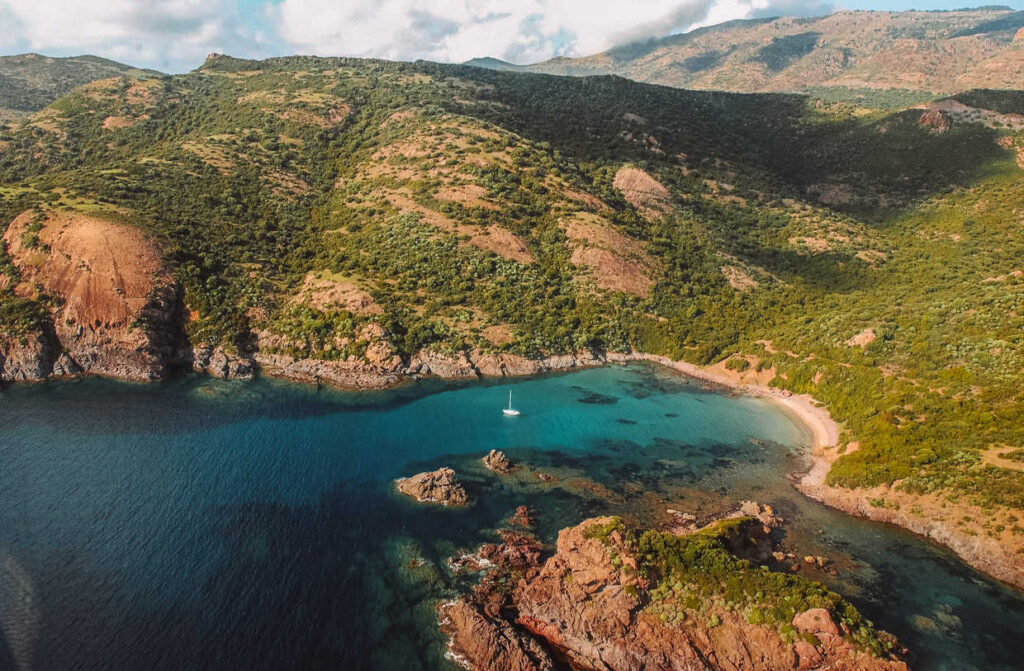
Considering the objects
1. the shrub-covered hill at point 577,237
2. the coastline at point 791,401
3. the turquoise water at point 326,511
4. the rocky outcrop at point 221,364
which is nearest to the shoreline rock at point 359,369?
the rocky outcrop at point 221,364

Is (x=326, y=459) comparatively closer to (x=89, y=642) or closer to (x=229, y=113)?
(x=89, y=642)

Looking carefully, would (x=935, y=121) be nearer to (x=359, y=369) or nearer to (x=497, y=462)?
(x=497, y=462)

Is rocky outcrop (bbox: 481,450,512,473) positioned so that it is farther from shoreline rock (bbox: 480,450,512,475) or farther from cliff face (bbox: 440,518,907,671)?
cliff face (bbox: 440,518,907,671)

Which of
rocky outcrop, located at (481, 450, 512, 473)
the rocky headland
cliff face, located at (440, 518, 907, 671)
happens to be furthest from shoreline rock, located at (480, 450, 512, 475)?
the rocky headland

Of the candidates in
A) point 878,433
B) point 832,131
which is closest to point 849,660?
point 878,433

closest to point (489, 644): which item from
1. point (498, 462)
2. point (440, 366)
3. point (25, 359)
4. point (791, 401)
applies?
point (498, 462)
